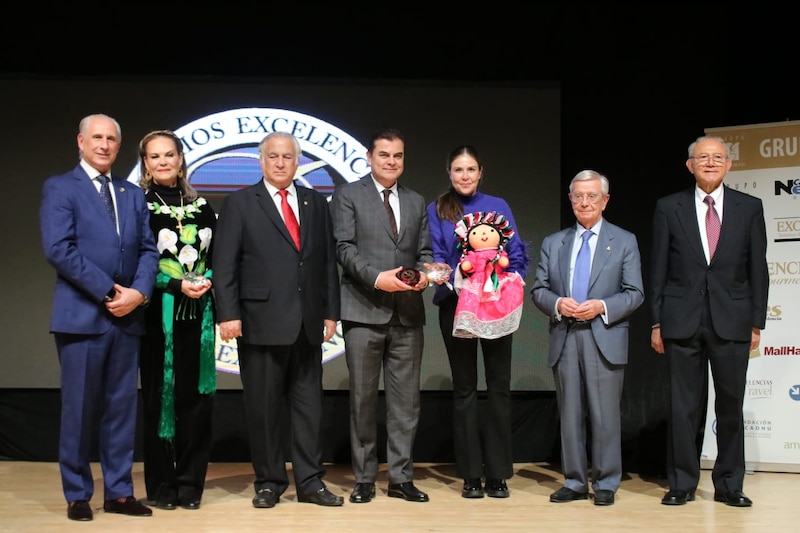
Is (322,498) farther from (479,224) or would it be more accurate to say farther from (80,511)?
(479,224)

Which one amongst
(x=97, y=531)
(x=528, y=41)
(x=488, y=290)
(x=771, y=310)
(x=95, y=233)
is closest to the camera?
(x=97, y=531)

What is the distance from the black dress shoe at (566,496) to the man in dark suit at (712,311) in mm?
397

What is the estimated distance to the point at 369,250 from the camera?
14.3 feet

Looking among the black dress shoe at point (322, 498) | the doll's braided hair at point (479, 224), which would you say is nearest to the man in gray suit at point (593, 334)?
the doll's braided hair at point (479, 224)

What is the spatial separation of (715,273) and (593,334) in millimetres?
640

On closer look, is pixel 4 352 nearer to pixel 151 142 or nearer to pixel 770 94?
pixel 151 142

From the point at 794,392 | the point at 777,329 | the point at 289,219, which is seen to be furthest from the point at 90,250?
the point at 794,392

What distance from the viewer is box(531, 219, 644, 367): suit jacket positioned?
4391mm

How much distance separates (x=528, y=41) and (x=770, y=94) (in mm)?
1598

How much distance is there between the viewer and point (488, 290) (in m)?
4.30

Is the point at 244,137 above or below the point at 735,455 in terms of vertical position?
above

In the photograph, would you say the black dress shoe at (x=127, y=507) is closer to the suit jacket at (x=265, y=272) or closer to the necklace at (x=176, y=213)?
the suit jacket at (x=265, y=272)

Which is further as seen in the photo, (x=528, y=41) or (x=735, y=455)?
(x=528, y=41)

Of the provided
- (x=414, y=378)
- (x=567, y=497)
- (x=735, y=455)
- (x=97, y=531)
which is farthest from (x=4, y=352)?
(x=735, y=455)
